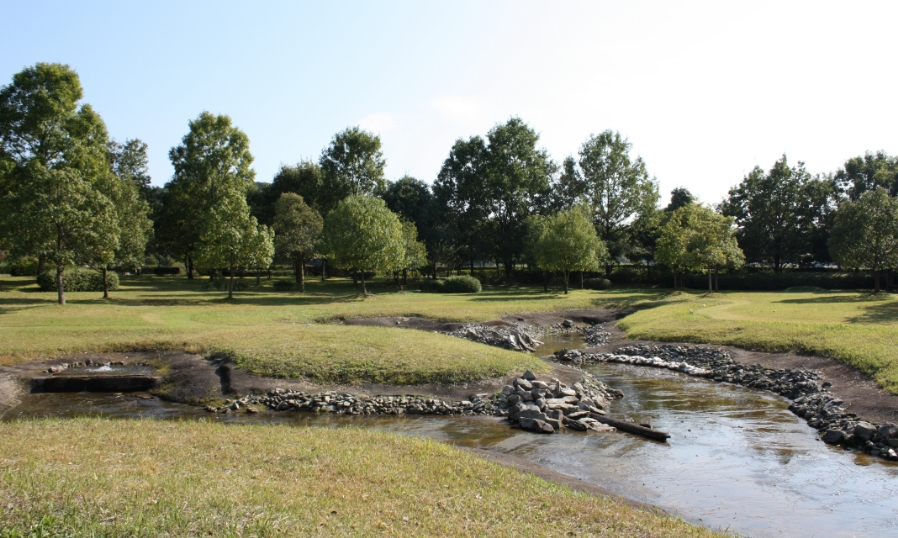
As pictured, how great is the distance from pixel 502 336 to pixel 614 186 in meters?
41.9

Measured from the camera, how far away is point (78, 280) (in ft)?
149

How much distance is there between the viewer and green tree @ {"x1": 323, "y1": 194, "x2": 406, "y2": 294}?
154 feet

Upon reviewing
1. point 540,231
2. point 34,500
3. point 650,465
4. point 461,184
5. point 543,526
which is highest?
point 461,184

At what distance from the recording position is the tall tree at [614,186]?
2579 inches

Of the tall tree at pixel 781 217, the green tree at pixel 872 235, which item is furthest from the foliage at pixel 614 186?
the green tree at pixel 872 235

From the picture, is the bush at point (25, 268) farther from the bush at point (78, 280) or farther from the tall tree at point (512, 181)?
the tall tree at point (512, 181)

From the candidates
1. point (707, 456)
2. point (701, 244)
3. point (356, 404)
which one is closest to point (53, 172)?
point (356, 404)

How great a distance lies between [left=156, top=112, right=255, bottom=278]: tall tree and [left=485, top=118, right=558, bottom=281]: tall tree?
26.1 metres

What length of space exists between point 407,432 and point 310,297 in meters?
33.3

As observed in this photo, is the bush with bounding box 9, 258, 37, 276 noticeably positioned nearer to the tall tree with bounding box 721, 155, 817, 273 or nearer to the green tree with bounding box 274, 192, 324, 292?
the green tree with bounding box 274, 192, 324, 292

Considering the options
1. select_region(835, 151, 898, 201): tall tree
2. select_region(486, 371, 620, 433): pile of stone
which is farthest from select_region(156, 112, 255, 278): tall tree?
select_region(835, 151, 898, 201): tall tree

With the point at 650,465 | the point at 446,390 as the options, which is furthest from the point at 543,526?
the point at 446,390

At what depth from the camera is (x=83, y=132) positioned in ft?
148

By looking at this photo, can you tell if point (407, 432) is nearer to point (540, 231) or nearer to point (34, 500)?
point (34, 500)
